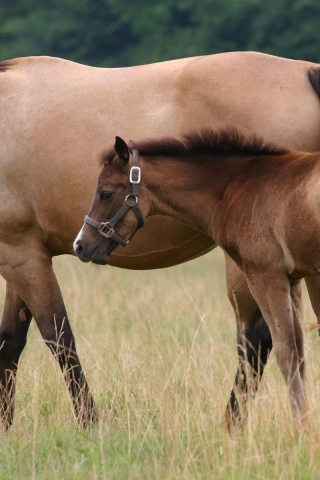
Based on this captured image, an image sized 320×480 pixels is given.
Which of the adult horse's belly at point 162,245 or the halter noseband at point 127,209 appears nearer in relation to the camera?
the halter noseband at point 127,209

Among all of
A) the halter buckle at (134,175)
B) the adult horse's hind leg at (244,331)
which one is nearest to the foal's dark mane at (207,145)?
the halter buckle at (134,175)

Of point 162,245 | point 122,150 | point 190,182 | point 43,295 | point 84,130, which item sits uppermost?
point 84,130

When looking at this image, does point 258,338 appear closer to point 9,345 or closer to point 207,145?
point 207,145

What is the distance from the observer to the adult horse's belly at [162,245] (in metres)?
5.88

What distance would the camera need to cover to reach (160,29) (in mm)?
36188

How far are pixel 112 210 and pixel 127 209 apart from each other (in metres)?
0.08

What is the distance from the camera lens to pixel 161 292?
11.4 m

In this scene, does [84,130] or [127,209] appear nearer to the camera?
[127,209]

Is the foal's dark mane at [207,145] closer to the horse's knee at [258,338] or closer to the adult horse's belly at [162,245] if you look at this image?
the adult horse's belly at [162,245]

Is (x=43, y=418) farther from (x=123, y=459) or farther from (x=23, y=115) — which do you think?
(x=23, y=115)

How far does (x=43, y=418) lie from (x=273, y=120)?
2.02 meters

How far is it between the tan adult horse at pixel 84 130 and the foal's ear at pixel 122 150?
42cm

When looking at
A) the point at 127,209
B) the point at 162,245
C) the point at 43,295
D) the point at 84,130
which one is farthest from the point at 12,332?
the point at 127,209

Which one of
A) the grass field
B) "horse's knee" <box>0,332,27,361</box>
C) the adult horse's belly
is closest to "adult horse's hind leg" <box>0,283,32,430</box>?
"horse's knee" <box>0,332,27,361</box>
